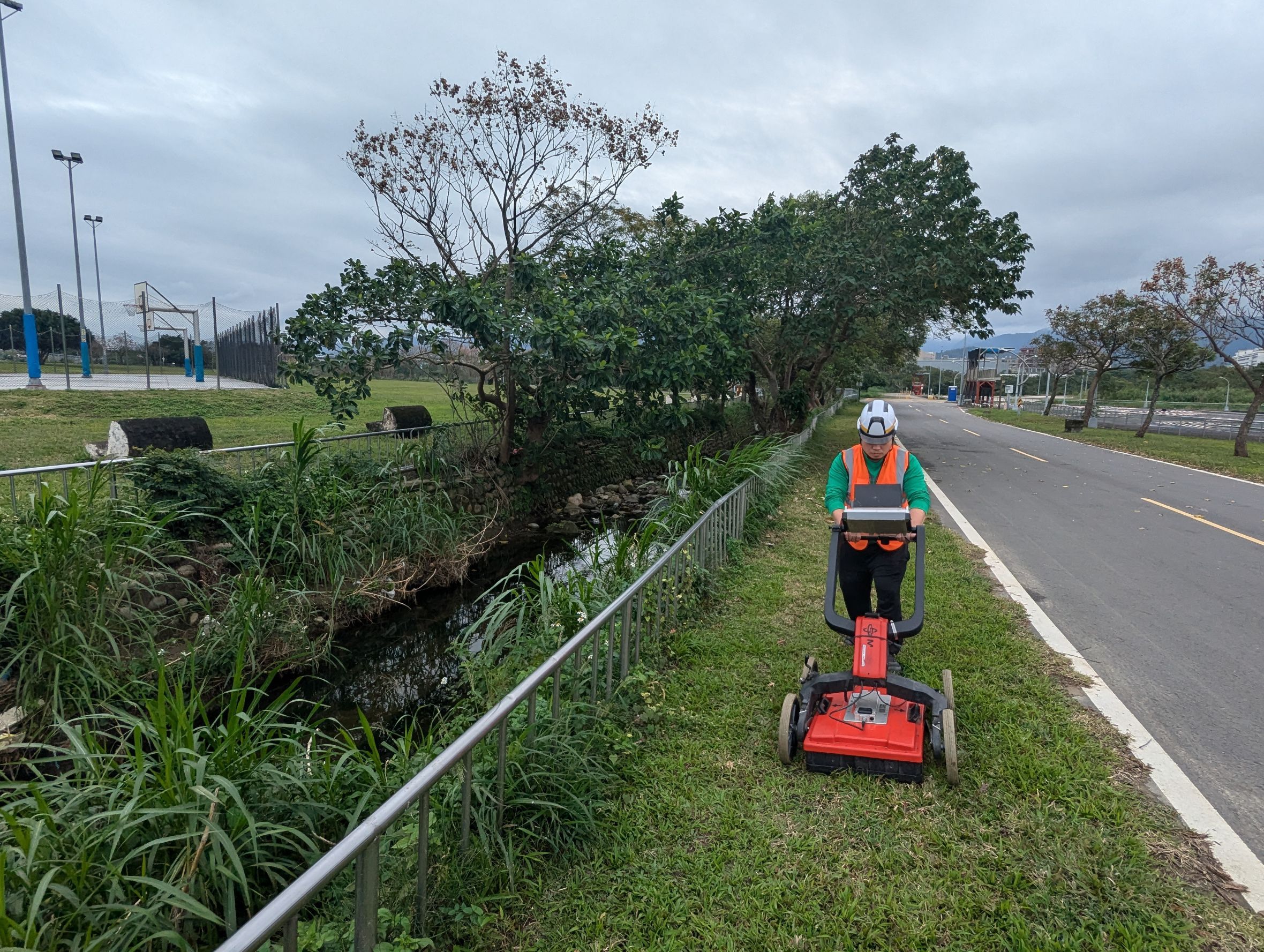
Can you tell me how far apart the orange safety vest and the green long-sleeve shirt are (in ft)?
0.07

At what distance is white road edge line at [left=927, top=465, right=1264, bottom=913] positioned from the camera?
8.05ft

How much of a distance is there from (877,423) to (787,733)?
61.6 inches

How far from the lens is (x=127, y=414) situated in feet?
45.4

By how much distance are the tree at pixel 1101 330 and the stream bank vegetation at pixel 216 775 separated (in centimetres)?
2660

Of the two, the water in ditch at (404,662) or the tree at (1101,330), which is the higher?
the tree at (1101,330)

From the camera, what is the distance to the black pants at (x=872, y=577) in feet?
11.9

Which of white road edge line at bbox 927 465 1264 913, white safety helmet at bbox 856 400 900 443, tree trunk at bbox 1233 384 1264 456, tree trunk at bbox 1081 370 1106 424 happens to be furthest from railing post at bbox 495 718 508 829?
tree trunk at bbox 1081 370 1106 424

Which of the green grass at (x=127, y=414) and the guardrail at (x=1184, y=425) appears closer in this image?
the green grass at (x=127, y=414)

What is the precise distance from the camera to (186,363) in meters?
24.5

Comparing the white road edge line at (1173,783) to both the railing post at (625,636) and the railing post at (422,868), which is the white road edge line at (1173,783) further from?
the railing post at (422,868)

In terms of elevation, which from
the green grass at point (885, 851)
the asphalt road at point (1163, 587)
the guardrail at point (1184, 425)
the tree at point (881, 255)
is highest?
the tree at point (881, 255)

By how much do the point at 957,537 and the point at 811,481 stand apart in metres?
3.96

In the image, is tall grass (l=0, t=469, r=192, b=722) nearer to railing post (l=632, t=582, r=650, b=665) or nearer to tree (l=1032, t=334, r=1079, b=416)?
railing post (l=632, t=582, r=650, b=665)

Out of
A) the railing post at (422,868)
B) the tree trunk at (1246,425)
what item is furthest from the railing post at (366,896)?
the tree trunk at (1246,425)
